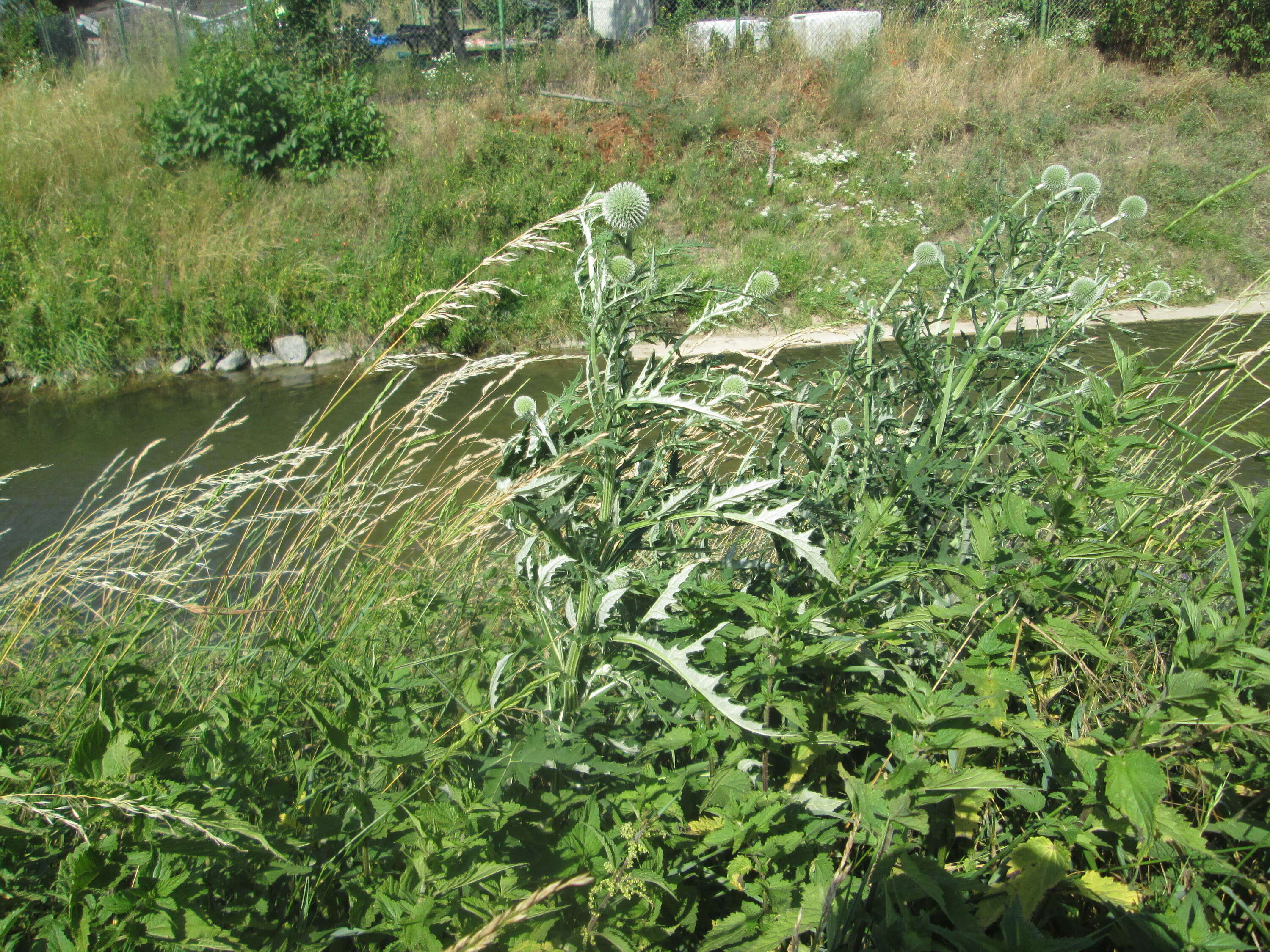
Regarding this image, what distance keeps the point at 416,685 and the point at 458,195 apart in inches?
441

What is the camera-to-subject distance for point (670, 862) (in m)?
1.47

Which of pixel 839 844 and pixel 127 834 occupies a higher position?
pixel 127 834

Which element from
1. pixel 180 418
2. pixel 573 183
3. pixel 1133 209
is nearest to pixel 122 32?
pixel 573 183

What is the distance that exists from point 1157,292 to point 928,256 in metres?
0.72

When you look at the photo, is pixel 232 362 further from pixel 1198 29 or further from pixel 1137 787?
pixel 1198 29

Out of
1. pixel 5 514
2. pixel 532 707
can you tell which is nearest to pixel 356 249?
pixel 5 514

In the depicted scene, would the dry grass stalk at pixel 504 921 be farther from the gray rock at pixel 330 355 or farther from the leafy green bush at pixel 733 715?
the gray rock at pixel 330 355

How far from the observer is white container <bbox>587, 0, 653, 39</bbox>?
Answer: 17078 millimetres

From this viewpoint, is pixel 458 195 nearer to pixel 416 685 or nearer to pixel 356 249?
pixel 356 249

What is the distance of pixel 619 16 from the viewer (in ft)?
56.5

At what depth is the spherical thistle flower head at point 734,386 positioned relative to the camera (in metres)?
1.75

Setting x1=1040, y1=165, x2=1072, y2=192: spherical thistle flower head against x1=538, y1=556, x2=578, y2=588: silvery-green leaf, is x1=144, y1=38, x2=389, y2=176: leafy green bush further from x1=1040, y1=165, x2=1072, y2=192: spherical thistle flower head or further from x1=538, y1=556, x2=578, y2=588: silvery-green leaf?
x1=538, y1=556, x2=578, y2=588: silvery-green leaf

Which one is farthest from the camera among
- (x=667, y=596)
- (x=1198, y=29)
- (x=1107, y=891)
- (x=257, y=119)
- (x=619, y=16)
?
(x=619, y=16)

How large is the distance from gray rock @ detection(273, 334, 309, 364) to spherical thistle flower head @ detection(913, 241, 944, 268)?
834 centimetres
